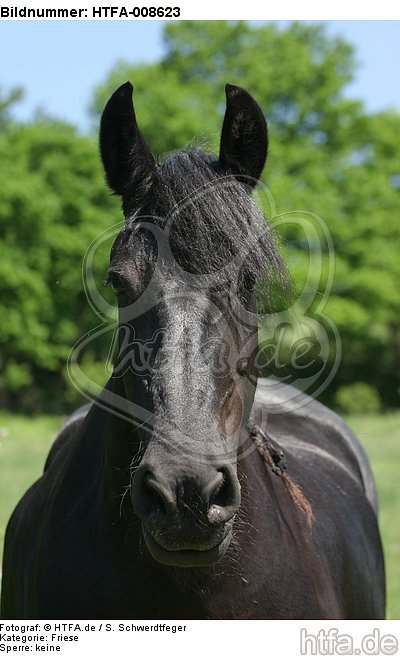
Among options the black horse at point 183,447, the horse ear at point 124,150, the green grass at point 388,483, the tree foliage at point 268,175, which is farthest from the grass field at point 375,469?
the tree foliage at point 268,175

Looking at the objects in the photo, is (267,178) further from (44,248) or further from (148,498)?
(148,498)

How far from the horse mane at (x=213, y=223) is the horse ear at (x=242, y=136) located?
0.27 feet

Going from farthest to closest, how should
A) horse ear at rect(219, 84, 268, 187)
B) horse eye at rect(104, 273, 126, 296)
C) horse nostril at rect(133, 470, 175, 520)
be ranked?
horse ear at rect(219, 84, 268, 187)
horse eye at rect(104, 273, 126, 296)
horse nostril at rect(133, 470, 175, 520)

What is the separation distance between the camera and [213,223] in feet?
9.62

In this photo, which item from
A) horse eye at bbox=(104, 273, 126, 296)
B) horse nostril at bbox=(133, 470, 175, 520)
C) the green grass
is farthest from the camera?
the green grass

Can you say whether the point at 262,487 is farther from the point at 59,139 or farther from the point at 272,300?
the point at 59,139

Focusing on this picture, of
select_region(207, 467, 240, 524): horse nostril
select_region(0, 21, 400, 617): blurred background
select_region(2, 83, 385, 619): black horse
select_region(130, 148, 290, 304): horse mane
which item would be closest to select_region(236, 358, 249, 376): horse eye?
select_region(2, 83, 385, 619): black horse

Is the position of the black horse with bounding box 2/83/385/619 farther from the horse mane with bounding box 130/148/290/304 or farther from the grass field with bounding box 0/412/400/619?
the grass field with bounding box 0/412/400/619

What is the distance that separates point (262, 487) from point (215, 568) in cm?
51

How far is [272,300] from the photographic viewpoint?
321cm

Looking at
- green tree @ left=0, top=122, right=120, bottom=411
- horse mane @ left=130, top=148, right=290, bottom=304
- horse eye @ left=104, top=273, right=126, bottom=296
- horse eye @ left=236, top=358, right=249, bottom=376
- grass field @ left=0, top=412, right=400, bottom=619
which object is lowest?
horse eye @ left=236, top=358, right=249, bottom=376

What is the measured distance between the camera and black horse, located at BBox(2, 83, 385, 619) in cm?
254

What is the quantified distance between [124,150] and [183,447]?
1437 mm
